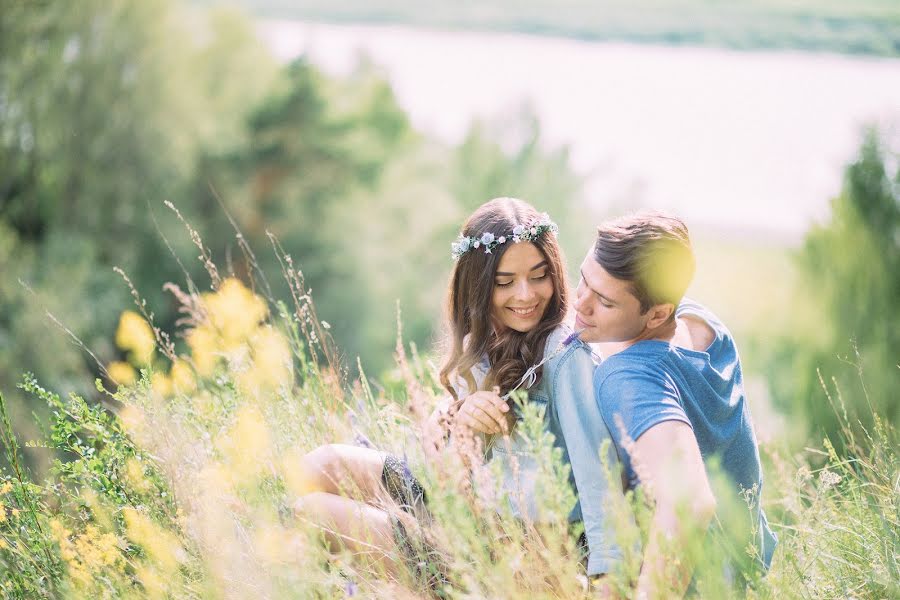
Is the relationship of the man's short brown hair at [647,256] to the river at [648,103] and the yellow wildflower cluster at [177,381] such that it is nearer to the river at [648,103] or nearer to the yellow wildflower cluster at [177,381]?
the yellow wildflower cluster at [177,381]

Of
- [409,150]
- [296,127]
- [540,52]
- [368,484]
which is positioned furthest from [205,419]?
[540,52]

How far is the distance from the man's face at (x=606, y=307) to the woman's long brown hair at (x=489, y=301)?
0.35 m

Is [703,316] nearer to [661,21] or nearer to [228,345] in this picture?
[228,345]

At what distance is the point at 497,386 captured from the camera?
2.36 m

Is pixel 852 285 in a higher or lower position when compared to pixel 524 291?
lower

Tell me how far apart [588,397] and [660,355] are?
9.5 inches

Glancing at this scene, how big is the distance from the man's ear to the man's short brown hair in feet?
0.04

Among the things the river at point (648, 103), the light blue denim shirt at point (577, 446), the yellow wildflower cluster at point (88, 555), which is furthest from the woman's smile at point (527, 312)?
the river at point (648, 103)

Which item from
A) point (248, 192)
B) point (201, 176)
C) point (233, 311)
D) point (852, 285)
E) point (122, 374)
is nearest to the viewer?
point (122, 374)

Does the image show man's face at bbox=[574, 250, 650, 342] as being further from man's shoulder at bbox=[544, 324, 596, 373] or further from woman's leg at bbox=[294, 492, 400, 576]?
woman's leg at bbox=[294, 492, 400, 576]

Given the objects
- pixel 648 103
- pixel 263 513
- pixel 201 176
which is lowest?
pixel 201 176

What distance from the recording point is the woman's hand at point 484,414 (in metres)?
2.35

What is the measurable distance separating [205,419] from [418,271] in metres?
24.5

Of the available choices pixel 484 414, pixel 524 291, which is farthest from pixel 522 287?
pixel 484 414
